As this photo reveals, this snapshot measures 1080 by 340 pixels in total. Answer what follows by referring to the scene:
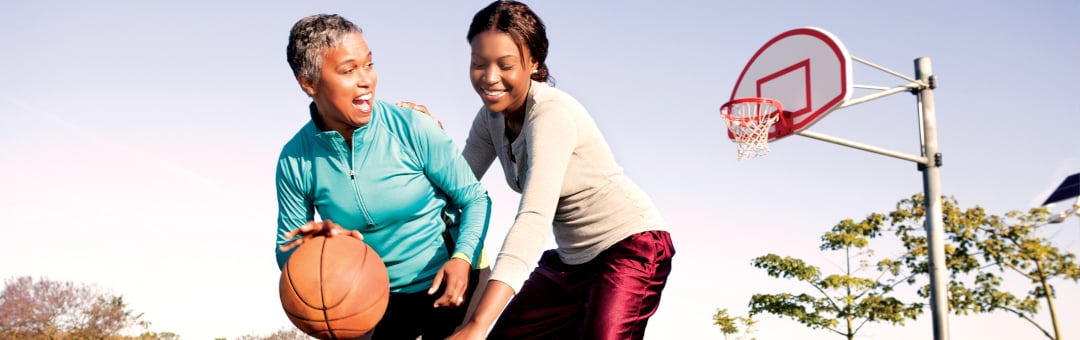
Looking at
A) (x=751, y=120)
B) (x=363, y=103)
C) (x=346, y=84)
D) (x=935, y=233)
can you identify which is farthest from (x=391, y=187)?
A: (x=935, y=233)

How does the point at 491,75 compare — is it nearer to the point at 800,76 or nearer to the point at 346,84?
the point at 346,84

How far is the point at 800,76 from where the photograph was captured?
493 inches

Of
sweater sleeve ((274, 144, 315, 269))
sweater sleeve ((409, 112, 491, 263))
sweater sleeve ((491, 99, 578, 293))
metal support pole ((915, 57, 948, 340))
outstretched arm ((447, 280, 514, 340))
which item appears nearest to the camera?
outstretched arm ((447, 280, 514, 340))

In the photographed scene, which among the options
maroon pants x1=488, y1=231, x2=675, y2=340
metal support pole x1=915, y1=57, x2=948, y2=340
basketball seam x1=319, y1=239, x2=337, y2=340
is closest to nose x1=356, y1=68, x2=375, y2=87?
basketball seam x1=319, y1=239, x2=337, y2=340

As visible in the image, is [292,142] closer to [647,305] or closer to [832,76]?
[647,305]

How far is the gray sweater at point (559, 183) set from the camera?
120 inches

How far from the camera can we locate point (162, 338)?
2178 cm

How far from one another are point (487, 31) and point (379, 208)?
94 centimetres

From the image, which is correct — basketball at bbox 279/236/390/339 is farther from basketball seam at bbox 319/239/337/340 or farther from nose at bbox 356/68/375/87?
nose at bbox 356/68/375/87

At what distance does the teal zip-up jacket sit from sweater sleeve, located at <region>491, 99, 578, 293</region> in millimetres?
522

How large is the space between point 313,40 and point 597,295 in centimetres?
168

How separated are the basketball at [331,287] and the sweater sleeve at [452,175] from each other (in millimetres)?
458

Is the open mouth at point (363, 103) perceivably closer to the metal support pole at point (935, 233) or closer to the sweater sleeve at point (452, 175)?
the sweater sleeve at point (452, 175)

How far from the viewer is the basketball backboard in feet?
39.1
